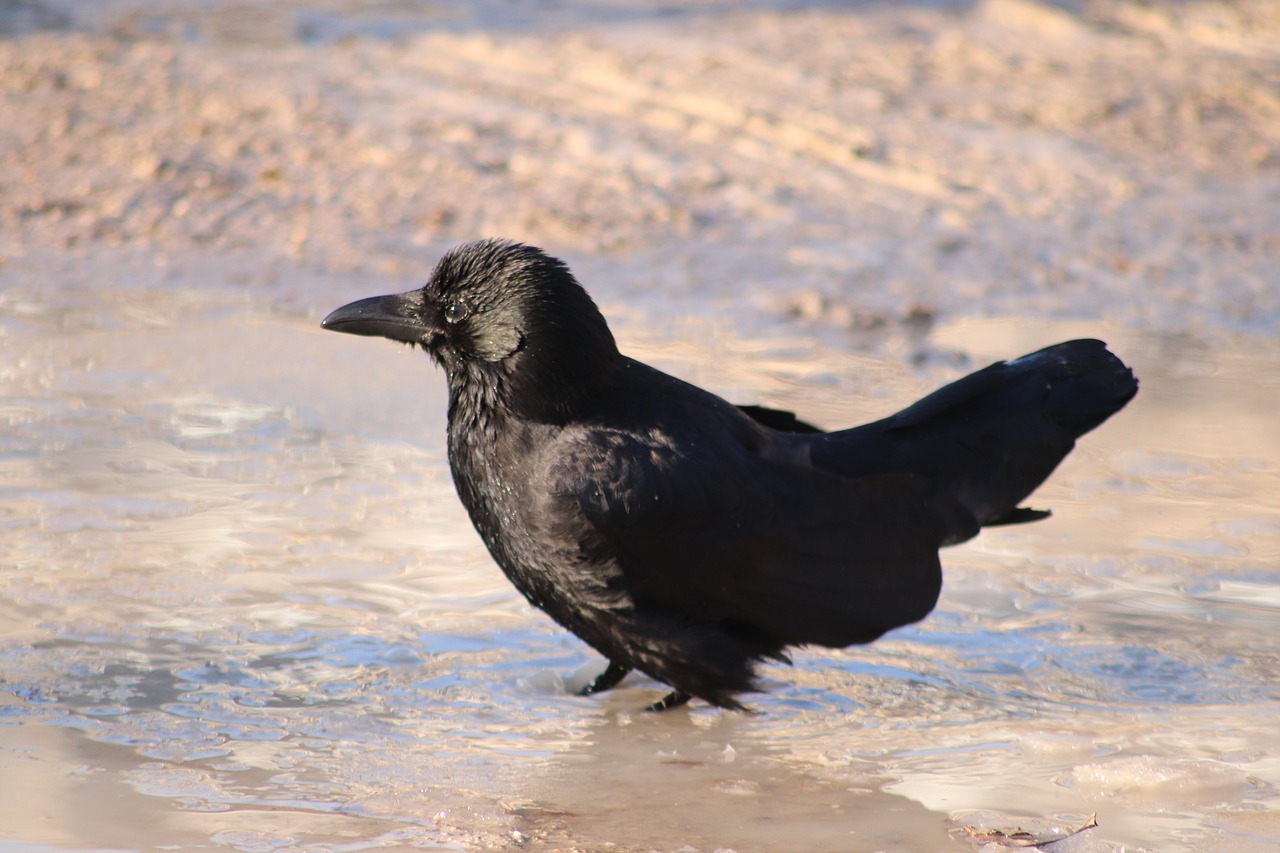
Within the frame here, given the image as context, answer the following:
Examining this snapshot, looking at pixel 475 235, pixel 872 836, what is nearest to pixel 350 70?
pixel 475 235

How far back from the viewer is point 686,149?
27.1 ft

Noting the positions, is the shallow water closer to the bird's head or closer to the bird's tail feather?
the bird's tail feather

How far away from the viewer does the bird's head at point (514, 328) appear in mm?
3779

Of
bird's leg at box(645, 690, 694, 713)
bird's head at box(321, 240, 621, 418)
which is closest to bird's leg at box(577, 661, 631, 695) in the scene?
bird's leg at box(645, 690, 694, 713)

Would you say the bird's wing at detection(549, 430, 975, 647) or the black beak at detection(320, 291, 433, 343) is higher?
the black beak at detection(320, 291, 433, 343)

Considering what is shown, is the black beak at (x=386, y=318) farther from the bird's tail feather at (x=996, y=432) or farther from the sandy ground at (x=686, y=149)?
the sandy ground at (x=686, y=149)

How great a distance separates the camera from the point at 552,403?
377 centimetres

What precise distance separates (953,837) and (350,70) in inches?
277

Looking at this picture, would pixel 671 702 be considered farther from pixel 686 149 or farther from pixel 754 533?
pixel 686 149

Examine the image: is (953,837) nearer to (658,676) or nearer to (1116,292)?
(658,676)

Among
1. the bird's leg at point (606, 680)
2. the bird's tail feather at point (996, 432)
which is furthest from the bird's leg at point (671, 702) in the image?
the bird's tail feather at point (996, 432)

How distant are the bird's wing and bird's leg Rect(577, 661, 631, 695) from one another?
368 mm

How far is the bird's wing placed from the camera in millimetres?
3613

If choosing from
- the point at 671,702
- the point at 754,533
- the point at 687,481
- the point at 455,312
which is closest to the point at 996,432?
the point at 754,533
